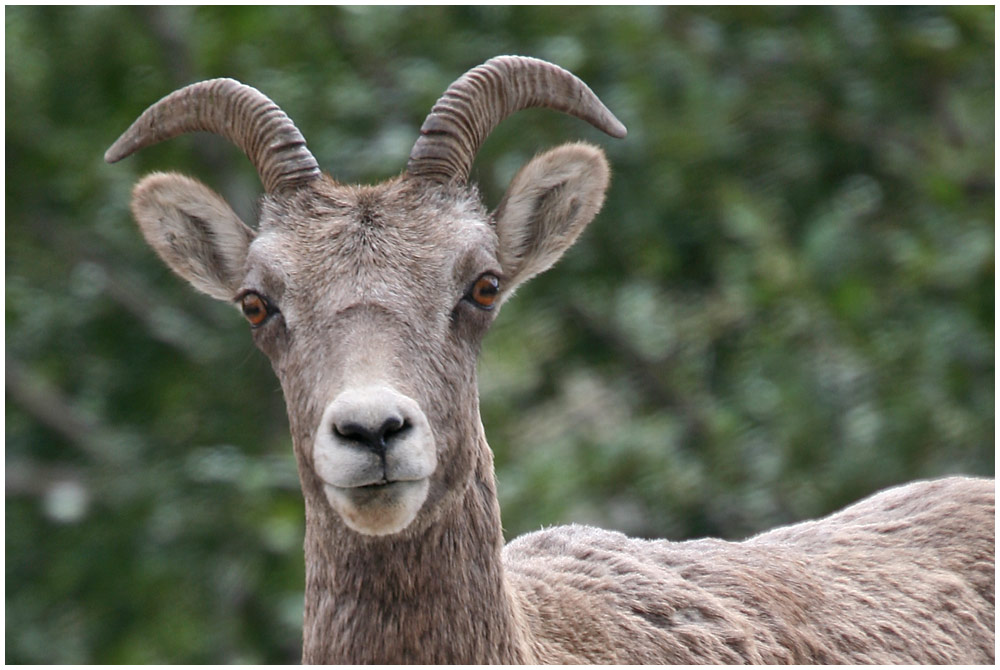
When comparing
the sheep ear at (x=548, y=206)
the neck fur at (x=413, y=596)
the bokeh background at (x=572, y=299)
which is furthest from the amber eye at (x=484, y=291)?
the bokeh background at (x=572, y=299)

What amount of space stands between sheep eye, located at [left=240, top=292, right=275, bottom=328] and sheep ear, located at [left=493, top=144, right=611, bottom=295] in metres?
1.01

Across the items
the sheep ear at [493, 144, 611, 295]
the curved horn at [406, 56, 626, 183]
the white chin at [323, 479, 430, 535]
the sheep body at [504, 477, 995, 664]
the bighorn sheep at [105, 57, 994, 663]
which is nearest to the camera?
the white chin at [323, 479, 430, 535]

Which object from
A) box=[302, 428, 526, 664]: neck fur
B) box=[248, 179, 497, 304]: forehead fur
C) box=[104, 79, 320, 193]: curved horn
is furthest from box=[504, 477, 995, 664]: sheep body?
box=[104, 79, 320, 193]: curved horn

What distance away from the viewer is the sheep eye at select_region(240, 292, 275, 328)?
17.8 feet

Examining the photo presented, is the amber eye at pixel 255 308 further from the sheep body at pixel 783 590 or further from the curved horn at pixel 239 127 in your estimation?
the sheep body at pixel 783 590

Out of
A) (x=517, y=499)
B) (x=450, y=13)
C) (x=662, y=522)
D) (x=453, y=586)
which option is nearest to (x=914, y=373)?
(x=662, y=522)

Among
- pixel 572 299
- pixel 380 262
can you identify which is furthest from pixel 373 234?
pixel 572 299

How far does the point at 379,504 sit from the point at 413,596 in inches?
21.7

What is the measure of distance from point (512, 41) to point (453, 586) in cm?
1471

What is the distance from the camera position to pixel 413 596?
206 inches

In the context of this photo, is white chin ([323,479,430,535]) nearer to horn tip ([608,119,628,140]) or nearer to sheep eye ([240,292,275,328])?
sheep eye ([240,292,275,328])

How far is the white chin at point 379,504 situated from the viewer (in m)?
4.82

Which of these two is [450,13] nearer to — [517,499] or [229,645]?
[517,499]

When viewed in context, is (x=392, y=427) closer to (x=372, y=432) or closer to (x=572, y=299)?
(x=372, y=432)
